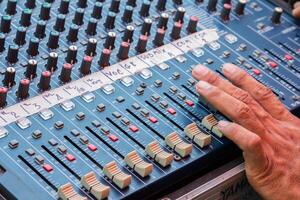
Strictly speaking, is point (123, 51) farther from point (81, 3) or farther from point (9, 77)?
point (9, 77)

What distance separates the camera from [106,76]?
214 cm

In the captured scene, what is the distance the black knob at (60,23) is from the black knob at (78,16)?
0.17 feet

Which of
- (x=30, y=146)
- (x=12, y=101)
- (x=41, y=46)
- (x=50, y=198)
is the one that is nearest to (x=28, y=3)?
(x=41, y=46)

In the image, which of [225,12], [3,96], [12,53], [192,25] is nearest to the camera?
[3,96]

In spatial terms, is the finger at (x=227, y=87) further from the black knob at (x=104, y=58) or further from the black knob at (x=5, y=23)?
the black knob at (x=5, y=23)

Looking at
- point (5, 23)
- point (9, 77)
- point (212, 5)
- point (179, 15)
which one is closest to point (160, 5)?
point (179, 15)

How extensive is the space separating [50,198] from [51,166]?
0.10 meters

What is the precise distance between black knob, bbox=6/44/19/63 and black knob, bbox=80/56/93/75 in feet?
0.58

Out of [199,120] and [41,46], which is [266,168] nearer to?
[199,120]

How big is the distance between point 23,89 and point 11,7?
346 millimetres

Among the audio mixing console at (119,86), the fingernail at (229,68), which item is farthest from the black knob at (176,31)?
the fingernail at (229,68)

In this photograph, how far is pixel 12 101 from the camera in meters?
2.00

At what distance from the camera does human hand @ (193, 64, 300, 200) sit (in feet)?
6.66

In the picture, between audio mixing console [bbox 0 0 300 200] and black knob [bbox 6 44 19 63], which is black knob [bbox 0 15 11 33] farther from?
black knob [bbox 6 44 19 63]
